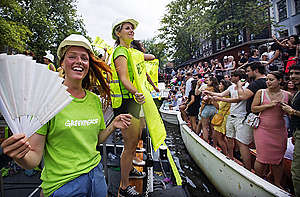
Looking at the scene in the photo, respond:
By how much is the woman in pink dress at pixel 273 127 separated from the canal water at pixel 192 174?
1.43m

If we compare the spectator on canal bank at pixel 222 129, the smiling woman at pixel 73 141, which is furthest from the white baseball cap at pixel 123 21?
the spectator on canal bank at pixel 222 129

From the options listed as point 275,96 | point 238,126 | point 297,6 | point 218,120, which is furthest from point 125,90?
point 297,6

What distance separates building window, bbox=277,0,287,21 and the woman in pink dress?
24.3 metres

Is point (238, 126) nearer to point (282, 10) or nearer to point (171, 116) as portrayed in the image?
point (171, 116)

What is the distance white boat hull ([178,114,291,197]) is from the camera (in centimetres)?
244

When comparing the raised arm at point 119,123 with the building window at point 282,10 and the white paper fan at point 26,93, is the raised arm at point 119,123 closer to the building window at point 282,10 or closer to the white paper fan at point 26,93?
the white paper fan at point 26,93

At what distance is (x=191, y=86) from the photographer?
20.9ft

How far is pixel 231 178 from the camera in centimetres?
314

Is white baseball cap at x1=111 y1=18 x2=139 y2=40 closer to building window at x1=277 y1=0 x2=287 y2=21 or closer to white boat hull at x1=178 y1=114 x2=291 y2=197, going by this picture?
white boat hull at x1=178 y1=114 x2=291 y2=197

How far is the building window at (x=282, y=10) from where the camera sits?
20859mm

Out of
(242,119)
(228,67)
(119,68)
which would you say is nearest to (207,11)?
(228,67)

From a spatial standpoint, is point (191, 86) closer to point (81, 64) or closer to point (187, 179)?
point (187, 179)

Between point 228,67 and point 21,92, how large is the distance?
417 inches

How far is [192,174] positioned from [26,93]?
5059 millimetres
